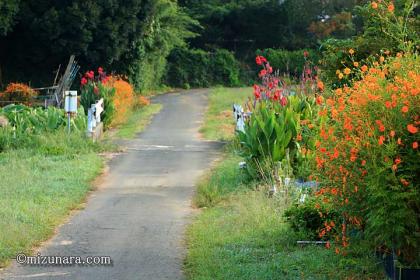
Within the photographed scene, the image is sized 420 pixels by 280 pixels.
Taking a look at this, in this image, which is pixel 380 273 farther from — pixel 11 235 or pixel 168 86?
pixel 168 86

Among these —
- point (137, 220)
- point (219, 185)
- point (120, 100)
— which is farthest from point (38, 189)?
point (120, 100)

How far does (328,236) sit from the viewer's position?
852 centimetres

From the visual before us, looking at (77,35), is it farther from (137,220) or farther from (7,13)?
(137,220)

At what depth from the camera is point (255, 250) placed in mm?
8227

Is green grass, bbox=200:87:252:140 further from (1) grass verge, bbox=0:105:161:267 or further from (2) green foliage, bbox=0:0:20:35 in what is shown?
(2) green foliage, bbox=0:0:20:35

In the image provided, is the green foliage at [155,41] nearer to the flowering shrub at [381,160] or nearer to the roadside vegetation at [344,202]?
the roadside vegetation at [344,202]

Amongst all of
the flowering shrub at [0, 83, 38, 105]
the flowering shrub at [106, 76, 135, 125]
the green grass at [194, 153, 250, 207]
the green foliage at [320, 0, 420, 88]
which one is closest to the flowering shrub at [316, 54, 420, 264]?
the green foliage at [320, 0, 420, 88]

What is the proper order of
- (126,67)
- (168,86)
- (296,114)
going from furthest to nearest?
(168,86)
(126,67)
(296,114)

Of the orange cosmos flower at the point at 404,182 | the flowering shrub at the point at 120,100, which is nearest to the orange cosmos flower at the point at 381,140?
the orange cosmos flower at the point at 404,182

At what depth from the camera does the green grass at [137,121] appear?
2227cm

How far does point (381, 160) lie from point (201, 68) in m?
44.8

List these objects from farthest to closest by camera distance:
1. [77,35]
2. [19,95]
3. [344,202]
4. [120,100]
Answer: [77,35] → [19,95] → [120,100] → [344,202]

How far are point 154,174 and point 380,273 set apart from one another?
8.47 meters

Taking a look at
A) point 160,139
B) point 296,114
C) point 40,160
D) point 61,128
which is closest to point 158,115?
point 160,139
